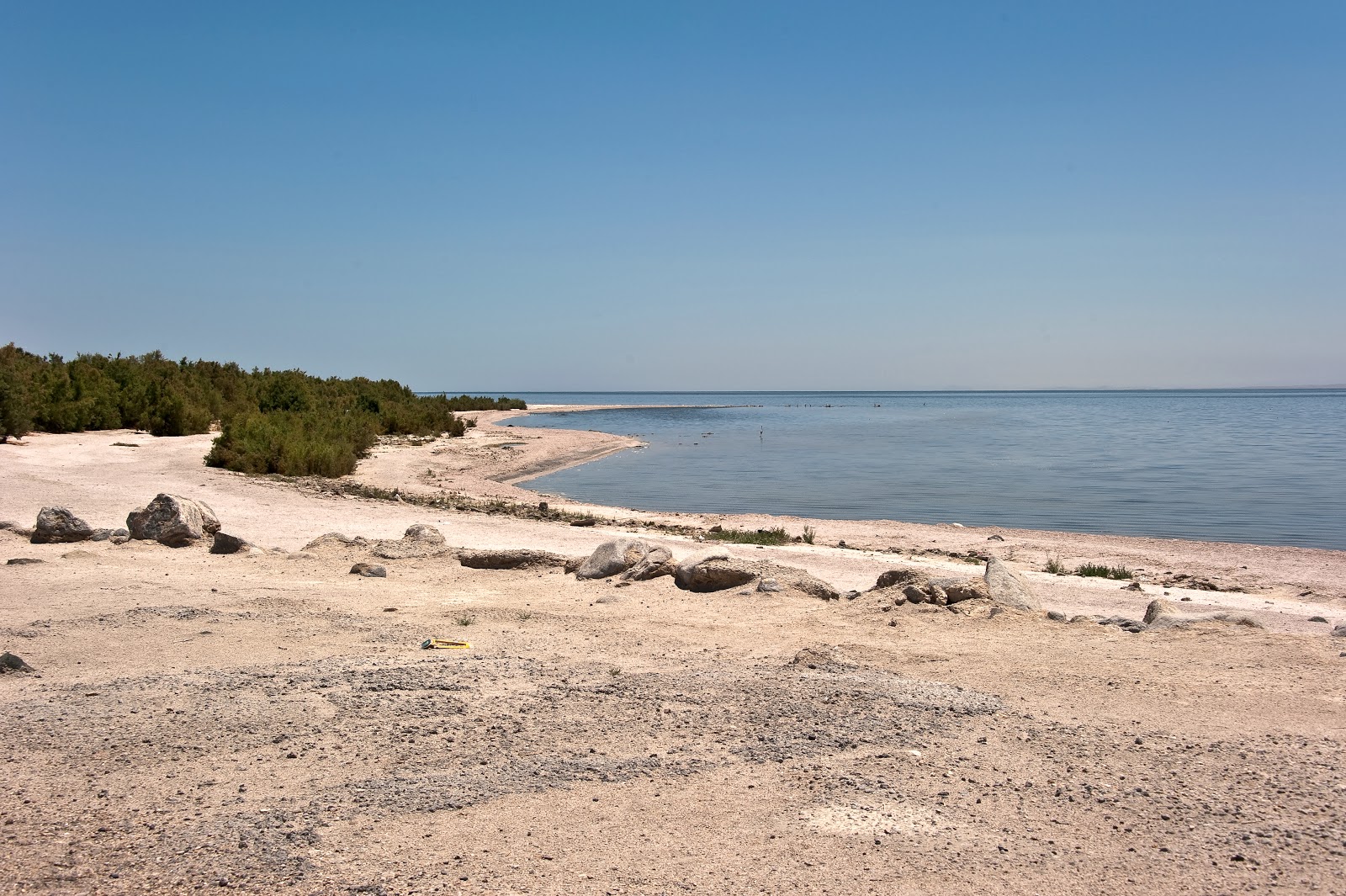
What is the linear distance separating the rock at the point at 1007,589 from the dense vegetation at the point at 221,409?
17.1 meters

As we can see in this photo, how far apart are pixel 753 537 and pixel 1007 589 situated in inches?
276

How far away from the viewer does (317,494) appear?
18.8 meters

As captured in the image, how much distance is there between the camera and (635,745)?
213 inches

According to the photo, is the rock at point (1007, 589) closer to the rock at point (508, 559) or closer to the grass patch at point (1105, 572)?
the grass patch at point (1105, 572)

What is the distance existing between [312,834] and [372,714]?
1.55 metres

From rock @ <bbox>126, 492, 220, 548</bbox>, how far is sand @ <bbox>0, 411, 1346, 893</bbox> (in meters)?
1.89

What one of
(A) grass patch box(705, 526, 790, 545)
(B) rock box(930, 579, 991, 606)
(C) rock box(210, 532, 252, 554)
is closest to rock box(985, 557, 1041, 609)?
(B) rock box(930, 579, 991, 606)

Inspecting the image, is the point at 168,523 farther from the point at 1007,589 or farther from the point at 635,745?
the point at 1007,589

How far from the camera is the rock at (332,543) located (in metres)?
12.0

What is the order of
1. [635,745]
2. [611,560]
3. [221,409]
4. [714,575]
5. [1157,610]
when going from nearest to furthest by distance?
[635,745] < [1157,610] < [714,575] < [611,560] < [221,409]

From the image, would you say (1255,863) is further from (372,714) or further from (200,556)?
(200,556)

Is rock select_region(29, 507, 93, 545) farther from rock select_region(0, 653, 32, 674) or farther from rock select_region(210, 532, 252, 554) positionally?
rock select_region(0, 653, 32, 674)

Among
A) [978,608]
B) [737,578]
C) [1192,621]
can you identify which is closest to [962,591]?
[978,608]

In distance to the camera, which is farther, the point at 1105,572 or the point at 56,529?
the point at 1105,572
